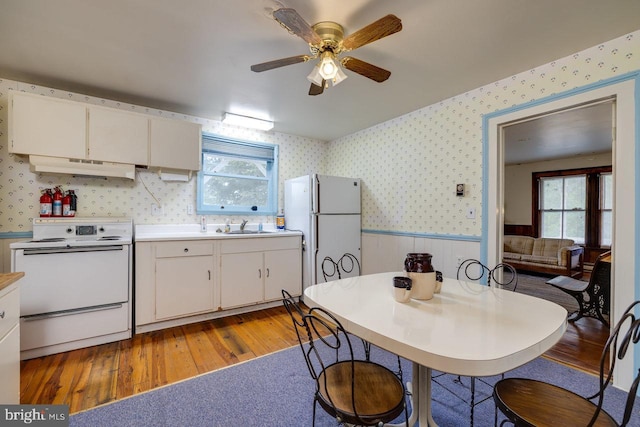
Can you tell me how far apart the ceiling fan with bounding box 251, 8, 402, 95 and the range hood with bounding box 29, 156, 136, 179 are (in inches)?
73.5

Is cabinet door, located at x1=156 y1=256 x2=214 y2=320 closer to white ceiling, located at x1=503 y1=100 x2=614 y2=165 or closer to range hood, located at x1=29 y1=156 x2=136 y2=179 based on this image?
range hood, located at x1=29 y1=156 x2=136 y2=179

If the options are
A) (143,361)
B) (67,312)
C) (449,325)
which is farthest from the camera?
(67,312)

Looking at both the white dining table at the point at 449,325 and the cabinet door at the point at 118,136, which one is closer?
the white dining table at the point at 449,325

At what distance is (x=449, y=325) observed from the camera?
1102mm

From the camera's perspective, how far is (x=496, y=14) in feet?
5.47

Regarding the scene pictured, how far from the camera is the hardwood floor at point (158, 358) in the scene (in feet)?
5.91

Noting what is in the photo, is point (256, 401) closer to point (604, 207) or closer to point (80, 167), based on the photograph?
point (80, 167)

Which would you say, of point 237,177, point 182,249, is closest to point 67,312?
point 182,249

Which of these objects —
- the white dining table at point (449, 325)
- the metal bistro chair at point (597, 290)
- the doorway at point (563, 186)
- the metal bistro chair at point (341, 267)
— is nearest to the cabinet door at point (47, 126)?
the white dining table at point (449, 325)

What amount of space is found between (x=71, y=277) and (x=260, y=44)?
240 cm

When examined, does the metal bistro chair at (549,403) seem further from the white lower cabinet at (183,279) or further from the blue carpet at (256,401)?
the white lower cabinet at (183,279)

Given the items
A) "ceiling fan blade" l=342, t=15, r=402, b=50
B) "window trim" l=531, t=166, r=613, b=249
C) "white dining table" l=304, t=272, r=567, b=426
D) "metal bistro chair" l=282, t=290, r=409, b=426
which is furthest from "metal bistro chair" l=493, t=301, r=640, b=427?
"window trim" l=531, t=166, r=613, b=249

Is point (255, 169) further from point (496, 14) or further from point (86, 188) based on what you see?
point (496, 14)

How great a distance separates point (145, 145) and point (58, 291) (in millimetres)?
1488
